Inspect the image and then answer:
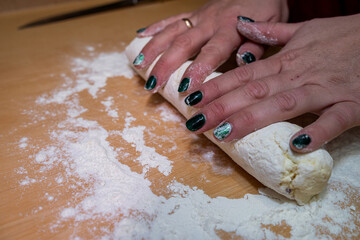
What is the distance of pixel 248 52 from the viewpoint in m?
1.19

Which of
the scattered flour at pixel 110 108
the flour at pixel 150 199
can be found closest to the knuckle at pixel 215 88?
the flour at pixel 150 199

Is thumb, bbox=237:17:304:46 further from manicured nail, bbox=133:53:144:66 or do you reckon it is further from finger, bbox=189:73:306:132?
manicured nail, bbox=133:53:144:66

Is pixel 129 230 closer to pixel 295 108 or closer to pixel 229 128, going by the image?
pixel 229 128

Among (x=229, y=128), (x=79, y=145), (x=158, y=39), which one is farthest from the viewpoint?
(x=158, y=39)

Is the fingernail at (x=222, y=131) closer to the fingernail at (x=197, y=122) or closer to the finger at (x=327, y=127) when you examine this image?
the fingernail at (x=197, y=122)

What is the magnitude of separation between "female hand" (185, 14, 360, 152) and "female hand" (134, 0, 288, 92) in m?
0.16

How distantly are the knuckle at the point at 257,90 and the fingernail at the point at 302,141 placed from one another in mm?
200

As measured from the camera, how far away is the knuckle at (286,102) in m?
0.86

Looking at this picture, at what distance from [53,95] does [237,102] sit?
87 cm

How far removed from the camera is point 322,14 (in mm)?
1482

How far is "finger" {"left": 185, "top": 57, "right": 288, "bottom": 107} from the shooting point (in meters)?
0.98

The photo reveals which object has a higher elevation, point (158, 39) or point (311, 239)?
point (158, 39)

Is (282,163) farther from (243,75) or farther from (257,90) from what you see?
(243,75)

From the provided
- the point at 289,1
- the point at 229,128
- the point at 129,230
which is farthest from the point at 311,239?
the point at 289,1
